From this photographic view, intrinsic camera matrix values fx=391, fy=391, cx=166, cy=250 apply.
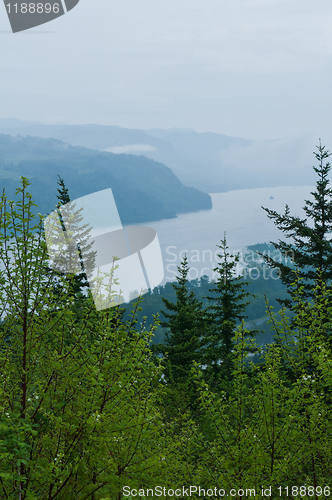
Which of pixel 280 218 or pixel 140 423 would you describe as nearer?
pixel 140 423

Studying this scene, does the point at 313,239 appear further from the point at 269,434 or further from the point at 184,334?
the point at 269,434

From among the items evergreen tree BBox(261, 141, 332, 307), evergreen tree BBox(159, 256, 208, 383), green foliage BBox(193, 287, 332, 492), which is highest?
evergreen tree BBox(261, 141, 332, 307)

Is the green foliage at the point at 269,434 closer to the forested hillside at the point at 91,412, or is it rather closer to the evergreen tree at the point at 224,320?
the forested hillside at the point at 91,412

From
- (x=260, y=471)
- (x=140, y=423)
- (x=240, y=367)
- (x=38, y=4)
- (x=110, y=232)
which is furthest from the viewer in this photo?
(x=38, y=4)

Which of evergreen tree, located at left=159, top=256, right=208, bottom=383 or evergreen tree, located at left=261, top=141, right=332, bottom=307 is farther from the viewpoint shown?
evergreen tree, located at left=159, top=256, right=208, bottom=383

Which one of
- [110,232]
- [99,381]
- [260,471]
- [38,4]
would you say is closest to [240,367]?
[260,471]

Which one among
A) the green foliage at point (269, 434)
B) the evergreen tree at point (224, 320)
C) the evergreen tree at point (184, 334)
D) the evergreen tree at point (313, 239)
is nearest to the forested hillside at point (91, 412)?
the green foliage at point (269, 434)

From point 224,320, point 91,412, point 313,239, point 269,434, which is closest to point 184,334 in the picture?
point 224,320

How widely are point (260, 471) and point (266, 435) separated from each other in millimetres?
670

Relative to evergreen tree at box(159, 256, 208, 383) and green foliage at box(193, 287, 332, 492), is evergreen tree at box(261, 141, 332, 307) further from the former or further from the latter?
green foliage at box(193, 287, 332, 492)

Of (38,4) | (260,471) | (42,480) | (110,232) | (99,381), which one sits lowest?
(260,471)

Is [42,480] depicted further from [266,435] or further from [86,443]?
[266,435]

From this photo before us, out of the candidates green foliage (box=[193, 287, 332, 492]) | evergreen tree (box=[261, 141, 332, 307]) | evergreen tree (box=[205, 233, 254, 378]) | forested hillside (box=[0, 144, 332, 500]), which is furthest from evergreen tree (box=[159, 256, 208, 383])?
green foliage (box=[193, 287, 332, 492])

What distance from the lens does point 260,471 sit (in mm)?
7215
